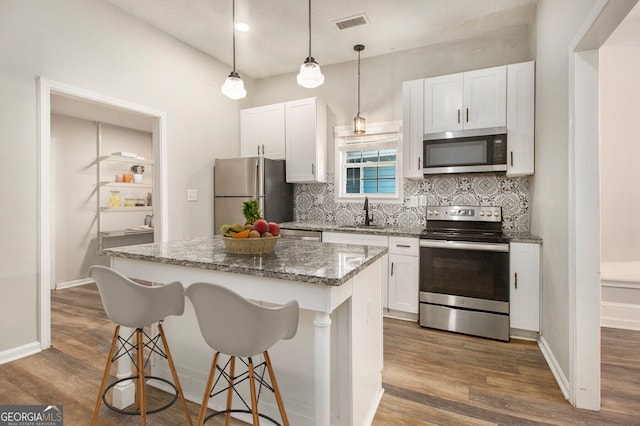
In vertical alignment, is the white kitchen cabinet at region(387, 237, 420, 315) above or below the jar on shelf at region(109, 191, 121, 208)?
below

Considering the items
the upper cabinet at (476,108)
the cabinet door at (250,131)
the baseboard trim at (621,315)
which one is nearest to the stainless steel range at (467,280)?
the upper cabinet at (476,108)

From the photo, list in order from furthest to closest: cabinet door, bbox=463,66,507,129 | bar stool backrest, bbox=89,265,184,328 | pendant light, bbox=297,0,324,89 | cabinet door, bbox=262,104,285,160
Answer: cabinet door, bbox=262,104,285,160 < cabinet door, bbox=463,66,507,129 < pendant light, bbox=297,0,324,89 < bar stool backrest, bbox=89,265,184,328

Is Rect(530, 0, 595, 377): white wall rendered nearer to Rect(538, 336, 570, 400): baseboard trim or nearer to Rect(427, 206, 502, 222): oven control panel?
Rect(538, 336, 570, 400): baseboard trim

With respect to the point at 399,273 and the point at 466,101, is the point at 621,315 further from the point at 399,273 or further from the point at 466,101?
the point at 466,101

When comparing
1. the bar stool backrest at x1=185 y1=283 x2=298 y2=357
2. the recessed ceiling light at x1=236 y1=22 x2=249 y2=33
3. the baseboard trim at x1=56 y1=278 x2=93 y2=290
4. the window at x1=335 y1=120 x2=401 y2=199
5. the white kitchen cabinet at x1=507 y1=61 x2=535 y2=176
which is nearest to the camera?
the bar stool backrest at x1=185 y1=283 x2=298 y2=357

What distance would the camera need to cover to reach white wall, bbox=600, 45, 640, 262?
3363mm

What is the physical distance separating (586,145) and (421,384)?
5.67 feet

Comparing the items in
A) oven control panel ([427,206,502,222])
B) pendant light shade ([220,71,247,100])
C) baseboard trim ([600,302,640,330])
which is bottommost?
baseboard trim ([600,302,640,330])

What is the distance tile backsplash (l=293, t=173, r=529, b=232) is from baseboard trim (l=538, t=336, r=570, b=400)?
3.73 ft

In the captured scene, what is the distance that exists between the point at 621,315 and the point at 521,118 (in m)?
2.05

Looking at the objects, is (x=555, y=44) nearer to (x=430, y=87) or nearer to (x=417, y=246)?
(x=430, y=87)

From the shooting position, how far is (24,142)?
8.00 feet

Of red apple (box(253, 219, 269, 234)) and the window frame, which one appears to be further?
the window frame

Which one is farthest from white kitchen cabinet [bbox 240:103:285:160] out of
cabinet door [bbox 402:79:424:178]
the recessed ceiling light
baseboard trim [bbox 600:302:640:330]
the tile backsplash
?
baseboard trim [bbox 600:302:640:330]
